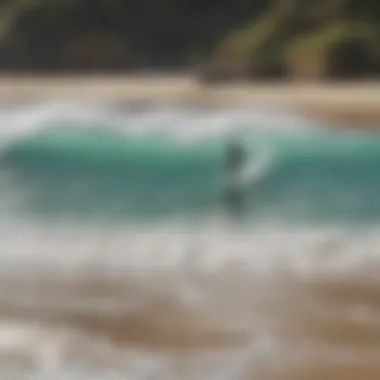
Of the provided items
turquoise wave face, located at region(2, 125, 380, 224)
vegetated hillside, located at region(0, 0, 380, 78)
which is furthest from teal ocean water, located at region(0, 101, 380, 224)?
vegetated hillside, located at region(0, 0, 380, 78)

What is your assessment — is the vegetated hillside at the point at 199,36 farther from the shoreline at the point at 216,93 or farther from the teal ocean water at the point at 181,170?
the teal ocean water at the point at 181,170

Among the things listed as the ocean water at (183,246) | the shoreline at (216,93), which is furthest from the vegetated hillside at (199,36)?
the ocean water at (183,246)

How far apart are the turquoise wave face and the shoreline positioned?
0.15 feet

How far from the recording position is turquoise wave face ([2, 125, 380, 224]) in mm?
977

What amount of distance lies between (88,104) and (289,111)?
31 cm

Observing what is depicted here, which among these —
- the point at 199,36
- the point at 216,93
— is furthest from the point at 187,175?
the point at 199,36

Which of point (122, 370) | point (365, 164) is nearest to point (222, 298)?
point (122, 370)

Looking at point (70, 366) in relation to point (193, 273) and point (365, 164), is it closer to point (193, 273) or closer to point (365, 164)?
point (193, 273)

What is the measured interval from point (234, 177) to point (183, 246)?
0.73ft

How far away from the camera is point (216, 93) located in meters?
1.23

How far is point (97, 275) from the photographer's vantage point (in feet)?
2.50

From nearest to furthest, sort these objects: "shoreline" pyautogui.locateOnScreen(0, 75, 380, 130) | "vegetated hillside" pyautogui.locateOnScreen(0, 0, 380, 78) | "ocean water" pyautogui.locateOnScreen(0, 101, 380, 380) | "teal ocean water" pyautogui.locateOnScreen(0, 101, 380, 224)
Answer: "ocean water" pyautogui.locateOnScreen(0, 101, 380, 380) < "teal ocean water" pyautogui.locateOnScreen(0, 101, 380, 224) < "shoreline" pyautogui.locateOnScreen(0, 75, 380, 130) < "vegetated hillside" pyautogui.locateOnScreen(0, 0, 380, 78)

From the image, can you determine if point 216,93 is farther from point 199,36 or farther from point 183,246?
point 183,246

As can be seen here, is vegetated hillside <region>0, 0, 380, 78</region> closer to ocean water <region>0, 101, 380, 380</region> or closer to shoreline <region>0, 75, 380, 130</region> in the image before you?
shoreline <region>0, 75, 380, 130</region>
